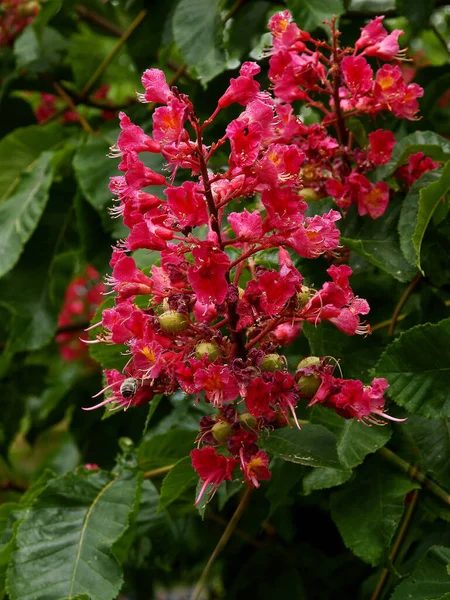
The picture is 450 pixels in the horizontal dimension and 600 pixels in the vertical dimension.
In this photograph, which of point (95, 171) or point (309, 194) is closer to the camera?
point (309, 194)

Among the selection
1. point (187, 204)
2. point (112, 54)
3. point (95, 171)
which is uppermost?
point (187, 204)

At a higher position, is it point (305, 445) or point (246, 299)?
point (246, 299)

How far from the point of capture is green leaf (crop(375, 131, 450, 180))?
63.5 inches

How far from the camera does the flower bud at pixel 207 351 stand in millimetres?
1136

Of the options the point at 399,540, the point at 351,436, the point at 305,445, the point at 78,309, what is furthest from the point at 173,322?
the point at 78,309

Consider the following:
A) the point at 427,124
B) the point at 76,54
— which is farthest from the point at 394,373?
the point at 76,54

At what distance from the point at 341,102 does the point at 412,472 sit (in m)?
0.77

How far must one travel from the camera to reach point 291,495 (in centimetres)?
197

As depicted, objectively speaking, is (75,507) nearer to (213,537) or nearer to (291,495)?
(291,495)

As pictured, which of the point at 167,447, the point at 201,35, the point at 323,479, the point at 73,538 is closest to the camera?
the point at 323,479

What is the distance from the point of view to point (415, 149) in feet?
5.29

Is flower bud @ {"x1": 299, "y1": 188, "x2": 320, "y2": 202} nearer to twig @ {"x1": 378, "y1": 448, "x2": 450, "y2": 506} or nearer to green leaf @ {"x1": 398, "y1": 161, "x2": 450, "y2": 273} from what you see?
green leaf @ {"x1": 398, "y1": 161, "x2": 450, "y2": 273}

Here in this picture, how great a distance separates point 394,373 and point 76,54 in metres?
1.99

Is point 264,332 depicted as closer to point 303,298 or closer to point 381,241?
point 303,298
